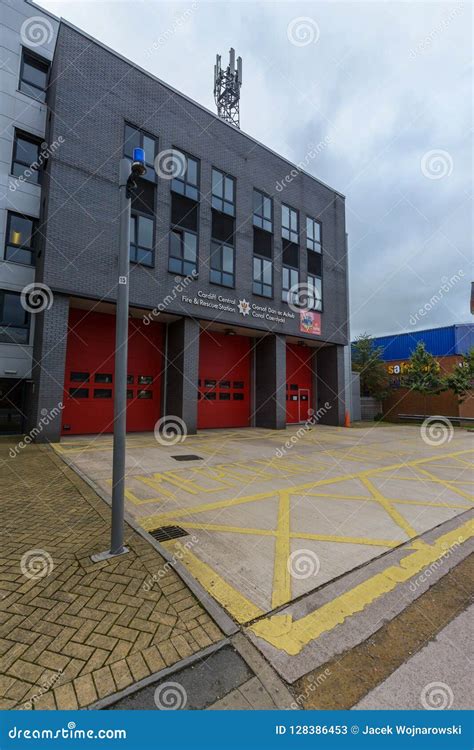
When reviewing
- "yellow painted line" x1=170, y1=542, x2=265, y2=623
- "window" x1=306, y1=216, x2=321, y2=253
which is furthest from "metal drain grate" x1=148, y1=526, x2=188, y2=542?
"window" x1=306, y1=216, x2=321, y2=253

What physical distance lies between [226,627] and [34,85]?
2084cm

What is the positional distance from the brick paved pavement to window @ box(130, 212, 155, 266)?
1201 centimetres

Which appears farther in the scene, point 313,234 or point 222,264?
point 313,234

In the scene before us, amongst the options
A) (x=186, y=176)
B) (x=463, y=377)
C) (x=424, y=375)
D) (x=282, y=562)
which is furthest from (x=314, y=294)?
(x=282, y=562)

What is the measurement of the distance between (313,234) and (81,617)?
23.3 metres

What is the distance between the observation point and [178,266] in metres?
15.5

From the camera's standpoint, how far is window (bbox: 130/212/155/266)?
46.5 ft

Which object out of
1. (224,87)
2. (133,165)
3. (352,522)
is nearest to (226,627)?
(352,522)

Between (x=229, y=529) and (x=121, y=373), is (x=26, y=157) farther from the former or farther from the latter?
(x=229, y=529)

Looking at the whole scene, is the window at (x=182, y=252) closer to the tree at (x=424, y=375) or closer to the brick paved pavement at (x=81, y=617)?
the brick paved pavement at (x=81, y=617)

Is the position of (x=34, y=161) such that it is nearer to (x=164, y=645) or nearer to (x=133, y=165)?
(x=133, y=165)

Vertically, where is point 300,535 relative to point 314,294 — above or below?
below

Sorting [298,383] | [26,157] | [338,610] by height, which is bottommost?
[338,610]

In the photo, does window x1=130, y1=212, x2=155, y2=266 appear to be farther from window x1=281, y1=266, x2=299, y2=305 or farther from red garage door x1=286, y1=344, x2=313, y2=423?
red garage door x1=286, y1=344, x2=313, y2=423
